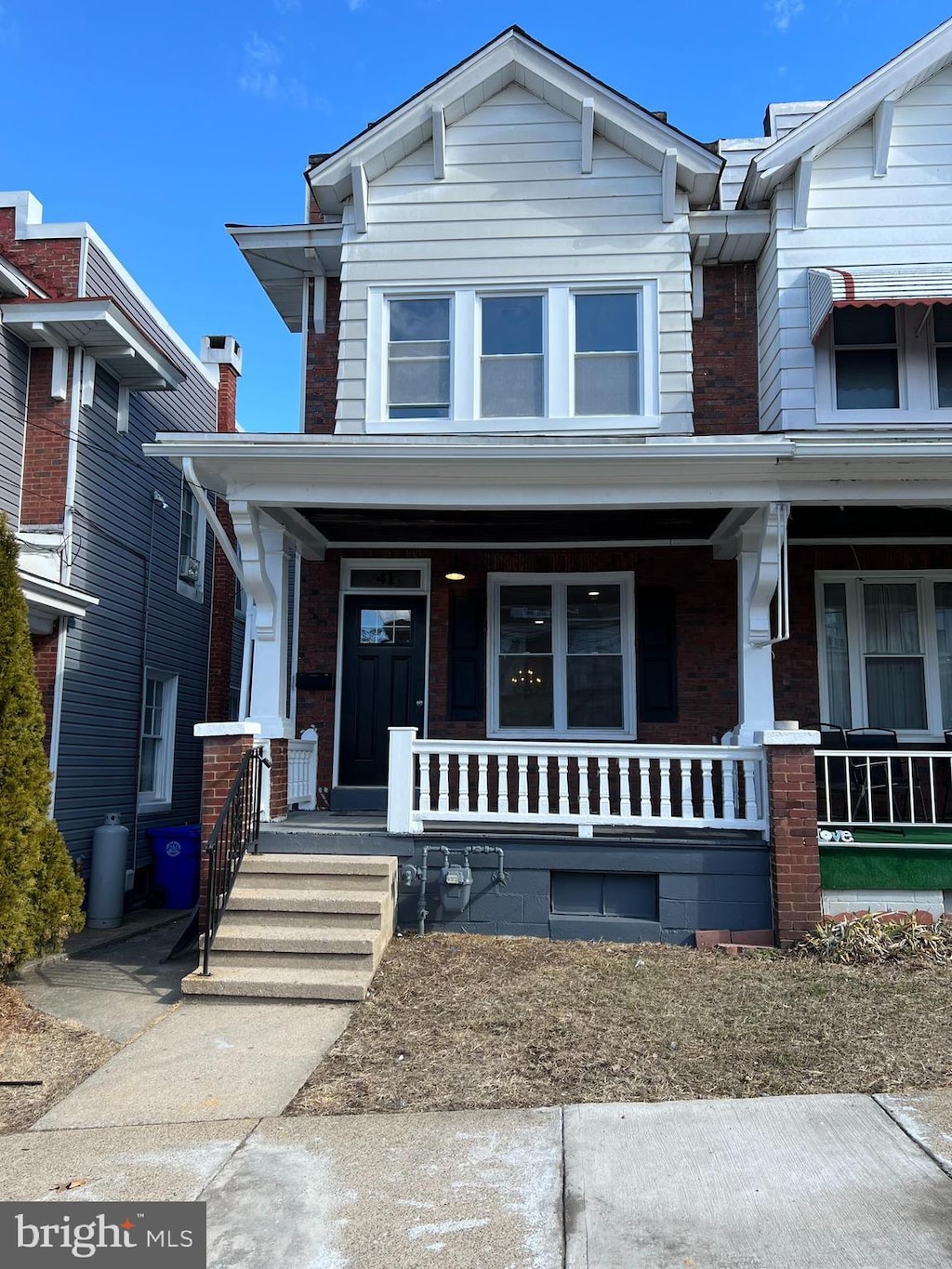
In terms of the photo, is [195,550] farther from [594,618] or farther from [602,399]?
[602,399]

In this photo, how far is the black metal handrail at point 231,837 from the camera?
6.36 meters

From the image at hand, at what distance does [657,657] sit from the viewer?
30.6 ft

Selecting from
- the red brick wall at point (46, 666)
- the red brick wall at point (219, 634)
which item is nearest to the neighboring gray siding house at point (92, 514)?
the red brick wall at point (46, 666)

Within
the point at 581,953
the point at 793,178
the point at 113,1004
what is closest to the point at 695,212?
the point at 793,178

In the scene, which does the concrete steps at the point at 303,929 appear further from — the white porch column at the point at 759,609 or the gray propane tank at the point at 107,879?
the gray propane tank at the point at 107,879

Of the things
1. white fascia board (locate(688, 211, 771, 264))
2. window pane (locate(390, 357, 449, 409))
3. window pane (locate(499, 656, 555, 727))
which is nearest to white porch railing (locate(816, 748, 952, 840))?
window pane (locate(499, 656, 555, 727))

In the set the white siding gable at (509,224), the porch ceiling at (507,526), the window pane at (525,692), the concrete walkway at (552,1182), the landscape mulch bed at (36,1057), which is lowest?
the landscape mulch bed at (36,1057)

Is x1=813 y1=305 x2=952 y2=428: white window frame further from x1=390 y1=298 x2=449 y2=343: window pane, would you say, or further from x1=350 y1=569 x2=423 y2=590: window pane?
x1=350 y1=569 x2=423 y2=590: window pane

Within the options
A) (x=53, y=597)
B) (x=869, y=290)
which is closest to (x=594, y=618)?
(x=869, y=290)

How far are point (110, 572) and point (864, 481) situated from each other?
7975mm

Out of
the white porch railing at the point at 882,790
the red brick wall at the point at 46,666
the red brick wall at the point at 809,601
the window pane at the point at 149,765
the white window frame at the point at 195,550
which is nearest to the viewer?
the white porch railing at the point at 882,790

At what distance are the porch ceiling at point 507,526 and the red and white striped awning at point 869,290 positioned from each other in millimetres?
2080

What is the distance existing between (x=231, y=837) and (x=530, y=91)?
7.77 m

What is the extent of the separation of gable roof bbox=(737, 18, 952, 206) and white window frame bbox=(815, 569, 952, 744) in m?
3.95
